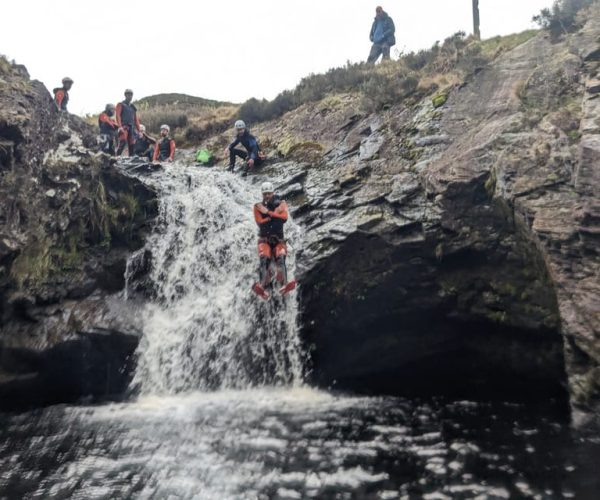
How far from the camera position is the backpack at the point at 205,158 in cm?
1936

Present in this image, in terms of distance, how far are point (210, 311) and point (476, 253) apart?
20.9 feet

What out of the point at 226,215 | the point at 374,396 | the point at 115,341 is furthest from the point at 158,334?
Result: the point at 374,396

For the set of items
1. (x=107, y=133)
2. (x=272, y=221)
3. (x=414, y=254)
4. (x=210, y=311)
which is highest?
(x=107, y=133)

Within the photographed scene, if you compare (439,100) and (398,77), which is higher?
(398,77)

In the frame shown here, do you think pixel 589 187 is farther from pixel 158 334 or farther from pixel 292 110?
pixel 292 110

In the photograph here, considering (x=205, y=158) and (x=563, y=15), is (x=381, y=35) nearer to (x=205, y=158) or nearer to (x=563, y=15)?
(x=563, y=15)

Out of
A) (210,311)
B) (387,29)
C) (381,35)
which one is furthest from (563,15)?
(210,311)

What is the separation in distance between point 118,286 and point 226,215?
11.7ft

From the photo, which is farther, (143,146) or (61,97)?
(143,146)

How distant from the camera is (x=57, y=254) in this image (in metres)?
12.7

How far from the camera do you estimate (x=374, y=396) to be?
1097 cm

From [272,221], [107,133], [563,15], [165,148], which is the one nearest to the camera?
[272,221]

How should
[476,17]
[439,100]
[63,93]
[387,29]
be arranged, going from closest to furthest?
[439,100] < [63,93] < [387,29] < [476,17]

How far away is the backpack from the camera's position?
63.5 ft
